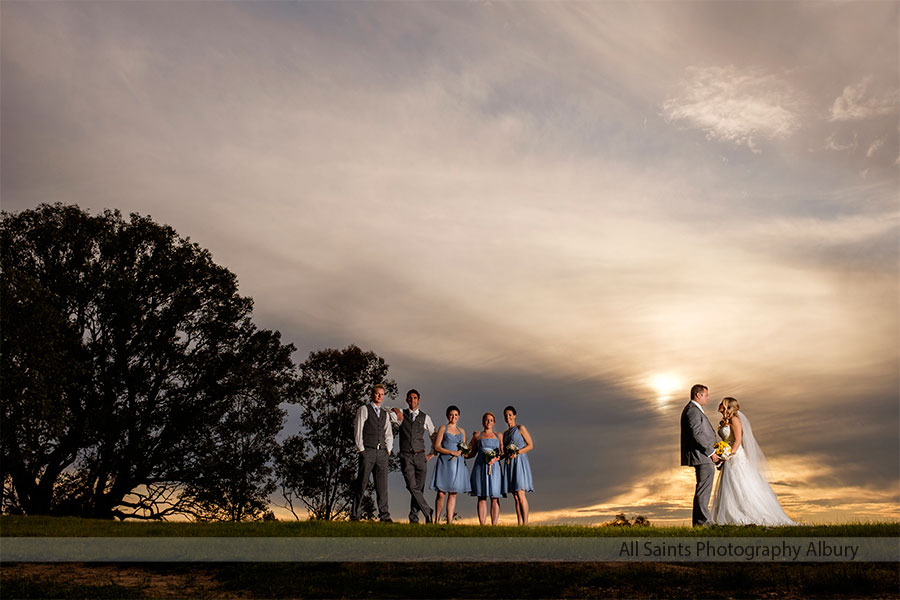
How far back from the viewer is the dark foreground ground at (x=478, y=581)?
12062 millimetres

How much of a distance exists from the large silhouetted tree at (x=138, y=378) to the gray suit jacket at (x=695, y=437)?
70.5 ft

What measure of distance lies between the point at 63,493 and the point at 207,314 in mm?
9157

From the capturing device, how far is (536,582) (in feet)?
41.6

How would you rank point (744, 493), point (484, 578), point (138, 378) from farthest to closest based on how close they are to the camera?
point (138, 378) < point (744, 493) < point (484, 578)

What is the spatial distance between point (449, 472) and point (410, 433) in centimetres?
131

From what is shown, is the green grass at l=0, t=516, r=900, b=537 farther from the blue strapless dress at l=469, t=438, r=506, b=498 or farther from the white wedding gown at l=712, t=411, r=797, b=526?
the blue strapless dress at l=469, t=438, r=506, b=498

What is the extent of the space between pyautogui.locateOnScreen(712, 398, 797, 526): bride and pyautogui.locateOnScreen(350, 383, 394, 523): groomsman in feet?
24.7

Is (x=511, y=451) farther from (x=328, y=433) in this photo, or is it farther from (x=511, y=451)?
(x=328, y=433)

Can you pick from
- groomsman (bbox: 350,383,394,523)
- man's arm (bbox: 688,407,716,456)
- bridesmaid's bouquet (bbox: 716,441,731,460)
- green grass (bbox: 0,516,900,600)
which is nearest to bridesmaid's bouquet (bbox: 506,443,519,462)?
green grass (bbox: 0,516,900,600)

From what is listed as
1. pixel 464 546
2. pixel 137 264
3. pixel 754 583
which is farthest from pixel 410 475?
pixel 137 264

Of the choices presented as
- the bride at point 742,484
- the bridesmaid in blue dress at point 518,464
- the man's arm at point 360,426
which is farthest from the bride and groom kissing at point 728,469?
the man's arm at point 360,426

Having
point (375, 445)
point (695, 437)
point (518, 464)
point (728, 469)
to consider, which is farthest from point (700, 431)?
point (375, 445)

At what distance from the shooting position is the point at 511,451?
19250mm

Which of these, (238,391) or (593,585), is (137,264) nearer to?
(238,391)
